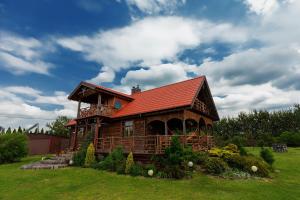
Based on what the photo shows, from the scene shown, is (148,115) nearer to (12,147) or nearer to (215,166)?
(215,166)

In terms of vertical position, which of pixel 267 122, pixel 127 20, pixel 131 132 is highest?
pixel 127 20

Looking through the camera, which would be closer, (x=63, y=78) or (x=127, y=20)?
(x=127, y=20)

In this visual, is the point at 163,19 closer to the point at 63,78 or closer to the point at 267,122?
the point at 63,78

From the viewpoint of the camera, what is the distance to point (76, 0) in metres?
15.9

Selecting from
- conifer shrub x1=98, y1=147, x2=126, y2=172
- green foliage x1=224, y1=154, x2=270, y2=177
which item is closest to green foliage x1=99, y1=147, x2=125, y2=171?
conifer shrub x1=98, y1=147, x2=126, y2=172

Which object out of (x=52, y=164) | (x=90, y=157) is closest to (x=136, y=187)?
(x=90, y=157)

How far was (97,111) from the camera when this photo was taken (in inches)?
781

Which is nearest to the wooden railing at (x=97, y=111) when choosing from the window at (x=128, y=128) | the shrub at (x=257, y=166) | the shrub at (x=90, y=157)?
the window at (x=128, y=128)

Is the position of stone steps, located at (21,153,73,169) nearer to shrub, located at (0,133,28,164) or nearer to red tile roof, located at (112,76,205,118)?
shrub, located at (0,133,28,164)

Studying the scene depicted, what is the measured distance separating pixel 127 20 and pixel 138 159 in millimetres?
10055

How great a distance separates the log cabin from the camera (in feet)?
54.7

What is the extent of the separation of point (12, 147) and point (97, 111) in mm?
8525

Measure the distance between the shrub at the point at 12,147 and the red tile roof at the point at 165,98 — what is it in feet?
28.5

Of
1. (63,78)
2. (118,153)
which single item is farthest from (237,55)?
(63,78)
